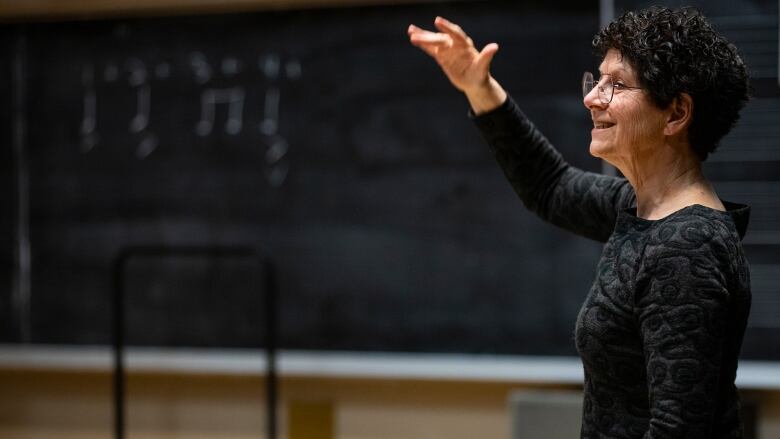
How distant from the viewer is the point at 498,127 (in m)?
1.59

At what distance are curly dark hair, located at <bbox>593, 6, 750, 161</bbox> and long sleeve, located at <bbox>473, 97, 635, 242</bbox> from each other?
29 centimetres

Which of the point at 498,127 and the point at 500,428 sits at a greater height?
the point at 498,127

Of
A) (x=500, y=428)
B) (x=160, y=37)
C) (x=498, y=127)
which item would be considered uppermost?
(x=160, y=37)

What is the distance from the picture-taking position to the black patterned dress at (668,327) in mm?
1092

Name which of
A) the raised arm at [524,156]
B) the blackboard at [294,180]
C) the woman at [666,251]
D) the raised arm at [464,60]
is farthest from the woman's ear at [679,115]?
the blackboard at [294,180]

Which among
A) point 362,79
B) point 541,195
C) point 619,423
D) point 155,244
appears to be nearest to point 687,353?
point 619,423

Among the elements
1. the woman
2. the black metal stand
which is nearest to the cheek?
the woman

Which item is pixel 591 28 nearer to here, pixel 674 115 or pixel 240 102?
pixel 240 102

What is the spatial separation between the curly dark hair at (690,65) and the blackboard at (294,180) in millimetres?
1463

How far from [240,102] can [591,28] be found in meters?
1.07

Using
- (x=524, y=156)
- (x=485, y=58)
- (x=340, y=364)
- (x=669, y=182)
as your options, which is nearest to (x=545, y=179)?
(x=524, y=156)

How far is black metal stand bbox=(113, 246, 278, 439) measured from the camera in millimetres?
2896

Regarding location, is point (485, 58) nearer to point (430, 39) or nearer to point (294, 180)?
point (430, 39)

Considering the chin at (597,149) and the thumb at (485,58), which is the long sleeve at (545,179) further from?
the chin at (597,149)
